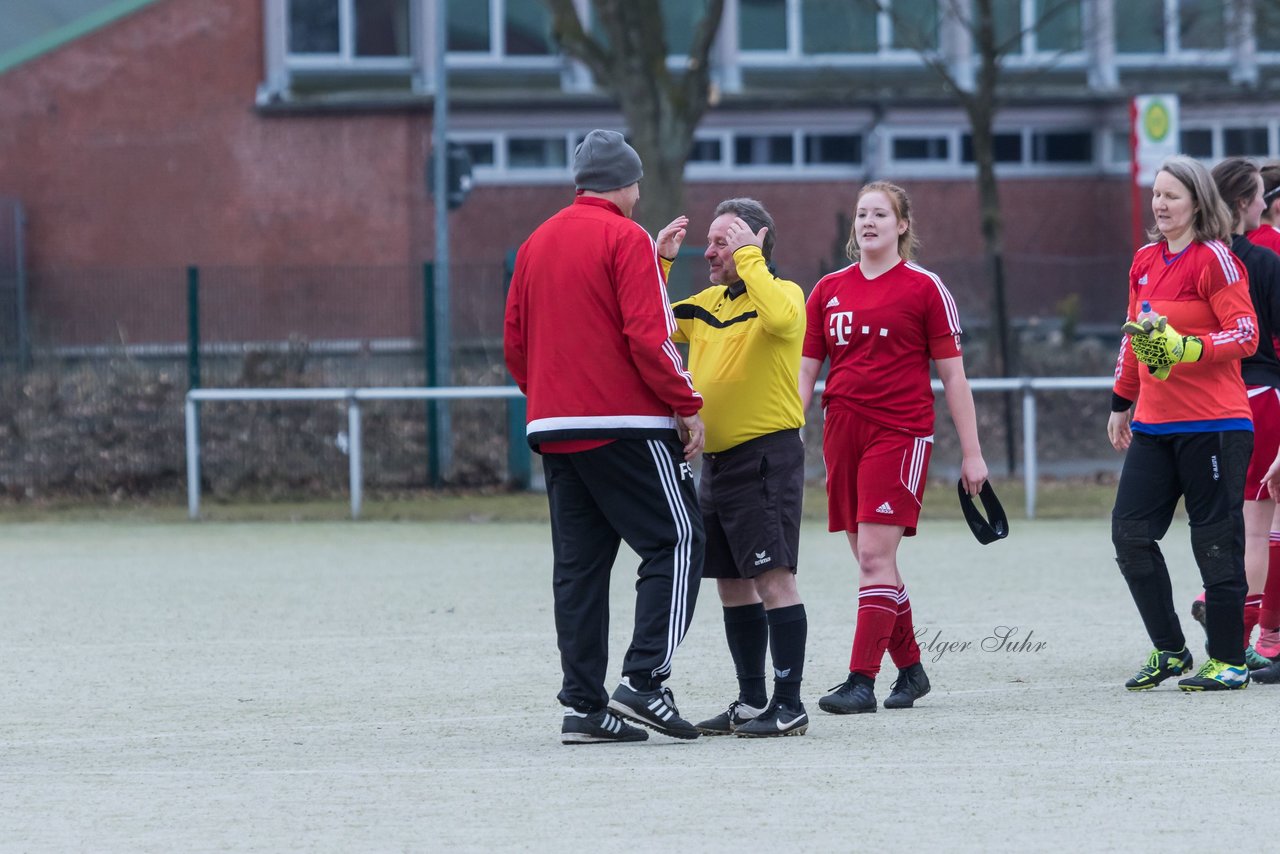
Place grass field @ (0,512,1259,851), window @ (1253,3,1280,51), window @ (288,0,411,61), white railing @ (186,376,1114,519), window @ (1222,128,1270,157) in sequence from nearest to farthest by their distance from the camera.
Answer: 1. grass field @ (0,512,1259,851)
2. white railing @ (186,376,1114,519)
3. window @ (1253,3,1280,51)
4. window @ (288,0,411,61)
5. window @ (1222,128,1270,157)

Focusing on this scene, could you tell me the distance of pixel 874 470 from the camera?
6.57 metres

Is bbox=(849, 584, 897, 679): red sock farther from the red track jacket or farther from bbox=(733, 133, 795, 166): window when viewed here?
bbox=(733, 133, 795, 166): window

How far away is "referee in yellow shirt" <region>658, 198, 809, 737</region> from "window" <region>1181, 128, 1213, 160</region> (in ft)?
95.1

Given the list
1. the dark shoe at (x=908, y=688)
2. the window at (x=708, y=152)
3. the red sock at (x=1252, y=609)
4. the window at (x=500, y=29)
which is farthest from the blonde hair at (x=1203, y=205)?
the window at (x=500, y=29)

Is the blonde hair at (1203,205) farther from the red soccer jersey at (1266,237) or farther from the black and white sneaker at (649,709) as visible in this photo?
the black and white sneaker at (649,709)

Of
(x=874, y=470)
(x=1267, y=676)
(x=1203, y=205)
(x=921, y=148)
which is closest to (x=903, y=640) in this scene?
(x=874, y=470)

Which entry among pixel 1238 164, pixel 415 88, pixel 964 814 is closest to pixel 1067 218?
pixel 415 88

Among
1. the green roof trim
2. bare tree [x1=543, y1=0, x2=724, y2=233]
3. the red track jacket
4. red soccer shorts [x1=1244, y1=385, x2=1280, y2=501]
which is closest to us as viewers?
the red track jacket

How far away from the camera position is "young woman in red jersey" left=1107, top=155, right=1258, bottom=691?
682 centimetres

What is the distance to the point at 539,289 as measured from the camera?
6.10m

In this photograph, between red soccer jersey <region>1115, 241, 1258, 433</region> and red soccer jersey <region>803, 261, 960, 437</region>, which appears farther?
red soccer jersey <region>1115, 241, 1258, 433</region>

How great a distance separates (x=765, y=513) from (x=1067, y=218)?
28147 mm

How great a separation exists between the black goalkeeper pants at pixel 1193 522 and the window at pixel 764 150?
25.9m

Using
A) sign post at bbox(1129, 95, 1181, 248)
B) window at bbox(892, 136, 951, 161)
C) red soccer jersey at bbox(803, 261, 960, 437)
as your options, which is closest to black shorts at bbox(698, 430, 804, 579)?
red soccer jersey at bbox(803, 261, 960, 437)
